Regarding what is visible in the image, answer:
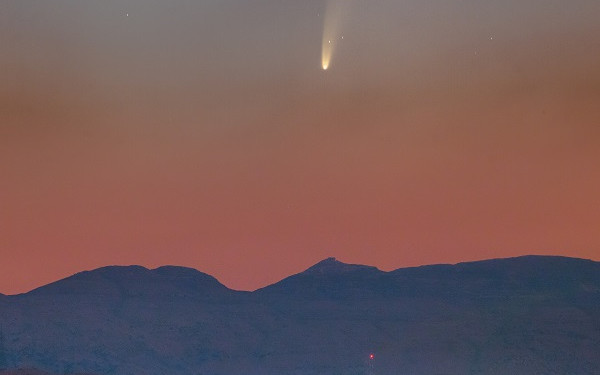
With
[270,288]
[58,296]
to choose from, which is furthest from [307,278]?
[58,296]

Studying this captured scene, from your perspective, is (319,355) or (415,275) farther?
(415,275)

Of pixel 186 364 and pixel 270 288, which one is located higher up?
pixel 270 288

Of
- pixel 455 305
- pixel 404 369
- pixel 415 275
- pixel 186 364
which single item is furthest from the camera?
pixel 415 275

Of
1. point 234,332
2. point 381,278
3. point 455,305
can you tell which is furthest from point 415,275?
point 234,332

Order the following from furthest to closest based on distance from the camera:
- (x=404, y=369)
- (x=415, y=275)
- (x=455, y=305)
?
(x=415, y=275), (x=455, y=305), (x=404, y=369)

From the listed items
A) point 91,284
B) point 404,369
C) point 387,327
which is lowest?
point 404,369

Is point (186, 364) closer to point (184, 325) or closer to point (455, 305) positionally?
point (184, 325)
